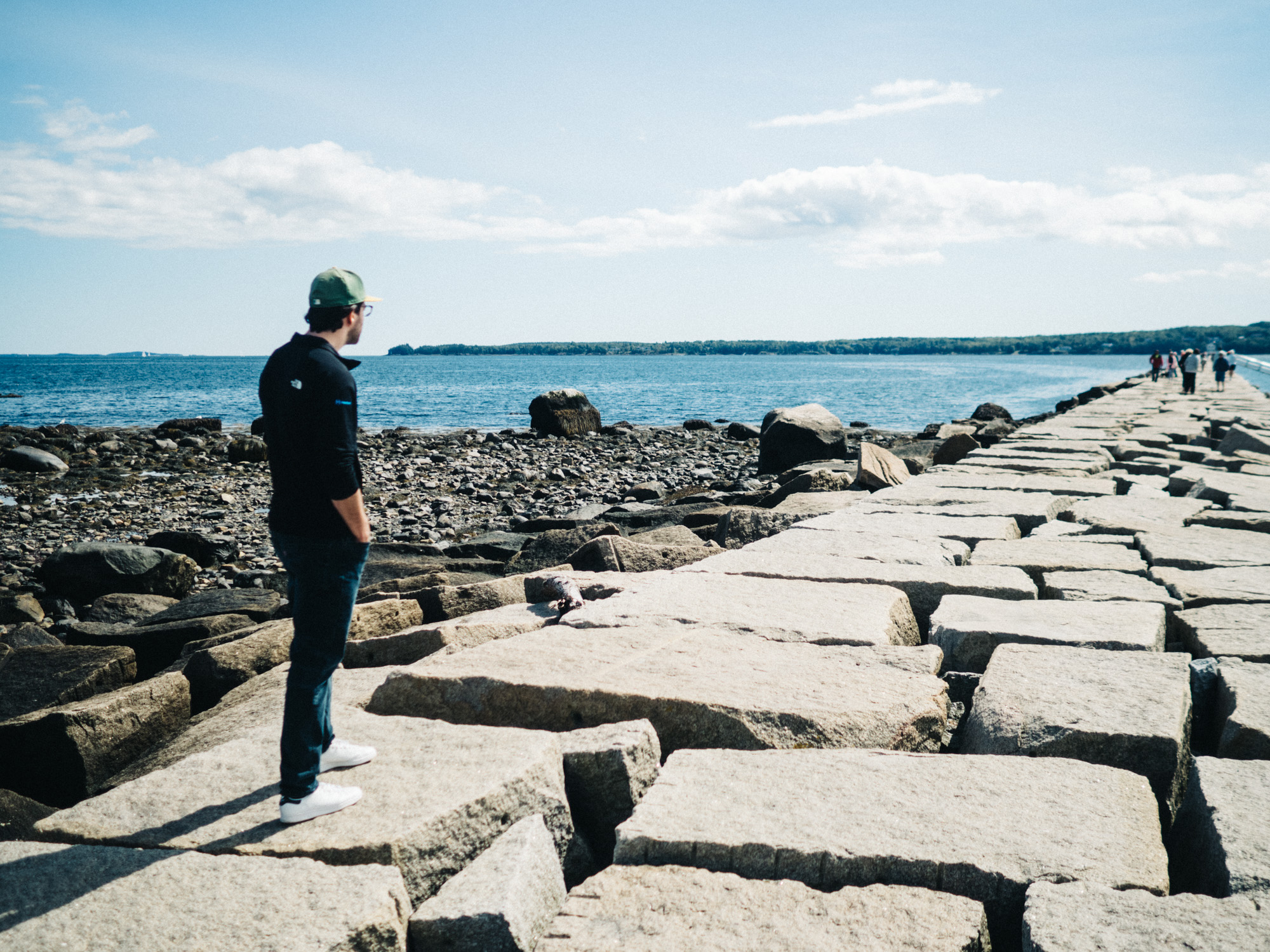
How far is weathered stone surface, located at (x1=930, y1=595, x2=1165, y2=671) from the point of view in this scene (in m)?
3.16

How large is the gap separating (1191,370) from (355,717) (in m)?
24.6

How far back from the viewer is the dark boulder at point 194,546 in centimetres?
878

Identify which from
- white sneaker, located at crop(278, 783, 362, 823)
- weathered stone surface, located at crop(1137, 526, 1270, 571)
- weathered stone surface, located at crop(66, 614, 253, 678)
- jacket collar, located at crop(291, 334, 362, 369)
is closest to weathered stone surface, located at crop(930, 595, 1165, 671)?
weathered stone surface, located at crop(1137, 526, 1270, 571)

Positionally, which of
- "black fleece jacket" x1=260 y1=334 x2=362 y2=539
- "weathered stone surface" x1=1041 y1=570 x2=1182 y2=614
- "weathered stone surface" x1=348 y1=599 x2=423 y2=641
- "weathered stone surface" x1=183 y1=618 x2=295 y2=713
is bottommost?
"weathered stone surface" x1=183 y1=618 x2=295 y2=713

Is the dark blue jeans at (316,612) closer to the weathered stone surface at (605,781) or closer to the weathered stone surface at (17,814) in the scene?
the weathered stone surface at (605,781)

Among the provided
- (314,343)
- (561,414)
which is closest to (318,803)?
(314,343)

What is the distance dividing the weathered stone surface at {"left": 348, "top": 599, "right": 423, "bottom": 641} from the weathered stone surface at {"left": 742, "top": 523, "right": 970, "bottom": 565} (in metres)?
1.80

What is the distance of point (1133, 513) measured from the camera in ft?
18.2

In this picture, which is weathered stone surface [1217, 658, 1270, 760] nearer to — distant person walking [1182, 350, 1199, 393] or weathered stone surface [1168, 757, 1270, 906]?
weathered stone surface [1168, 757, 1270, 906]

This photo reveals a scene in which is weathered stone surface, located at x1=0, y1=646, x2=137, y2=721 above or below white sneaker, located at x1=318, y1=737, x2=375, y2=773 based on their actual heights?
below

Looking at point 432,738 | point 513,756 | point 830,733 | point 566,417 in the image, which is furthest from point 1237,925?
point 566,417

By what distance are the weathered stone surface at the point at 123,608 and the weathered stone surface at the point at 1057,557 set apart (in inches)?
227

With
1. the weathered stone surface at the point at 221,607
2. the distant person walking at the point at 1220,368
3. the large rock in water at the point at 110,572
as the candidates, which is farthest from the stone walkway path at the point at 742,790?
the distant person walking at the point at 1220,368

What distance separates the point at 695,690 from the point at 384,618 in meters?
2.22
